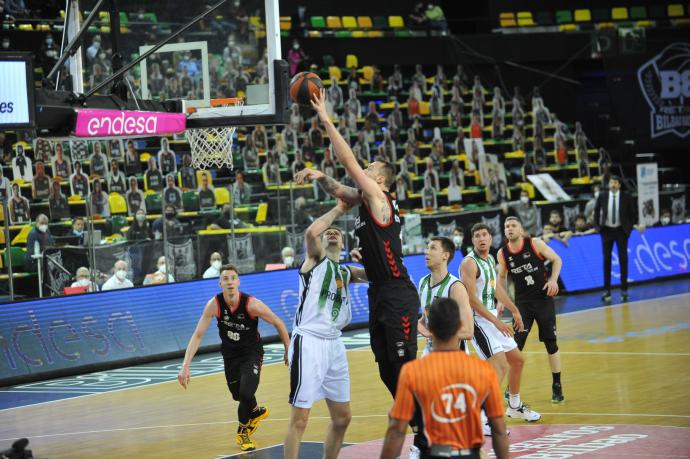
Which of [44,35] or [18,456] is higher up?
[44,35]

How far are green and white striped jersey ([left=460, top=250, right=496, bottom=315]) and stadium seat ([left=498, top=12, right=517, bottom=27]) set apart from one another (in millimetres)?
25709

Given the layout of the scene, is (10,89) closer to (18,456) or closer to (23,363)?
(18,456)

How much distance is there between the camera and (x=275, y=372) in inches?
594

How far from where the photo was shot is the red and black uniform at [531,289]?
11859mm

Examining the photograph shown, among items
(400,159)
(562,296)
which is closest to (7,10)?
(400,159)

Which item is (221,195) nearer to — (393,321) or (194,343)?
(194,343)

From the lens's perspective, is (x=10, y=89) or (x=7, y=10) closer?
(x=10, y=89)

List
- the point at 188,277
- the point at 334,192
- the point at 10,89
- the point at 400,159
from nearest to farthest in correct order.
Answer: the point at 334,192
the point at 10,89
the point at 188,277
the point at 400,159

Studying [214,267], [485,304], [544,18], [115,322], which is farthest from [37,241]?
[544,18]

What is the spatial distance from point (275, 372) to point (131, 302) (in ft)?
9.45

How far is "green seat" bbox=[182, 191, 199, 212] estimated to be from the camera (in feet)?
64.1

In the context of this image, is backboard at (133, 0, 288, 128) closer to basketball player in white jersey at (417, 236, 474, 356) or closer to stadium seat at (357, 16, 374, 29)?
basketball player in white jersey at (417, 236, 474, 356)

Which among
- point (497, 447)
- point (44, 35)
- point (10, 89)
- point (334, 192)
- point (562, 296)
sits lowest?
point (562, 296)

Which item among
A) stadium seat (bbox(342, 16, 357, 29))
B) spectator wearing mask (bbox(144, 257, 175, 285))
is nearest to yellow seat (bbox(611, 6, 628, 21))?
stadium seat (bbox(342, 16, 357, 29))
